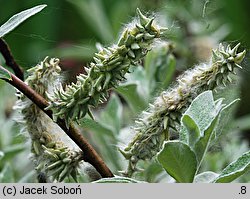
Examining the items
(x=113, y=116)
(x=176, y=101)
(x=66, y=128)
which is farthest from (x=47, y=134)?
(x=113, y=116)

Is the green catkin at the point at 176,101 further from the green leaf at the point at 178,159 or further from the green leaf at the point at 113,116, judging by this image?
the green leaf at the point at 113,116

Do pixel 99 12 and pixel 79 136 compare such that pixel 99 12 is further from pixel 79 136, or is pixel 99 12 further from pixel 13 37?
pixel 79 136

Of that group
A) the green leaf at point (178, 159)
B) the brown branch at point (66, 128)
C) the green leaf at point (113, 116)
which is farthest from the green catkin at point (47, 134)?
the green leaf at point (113, 116)

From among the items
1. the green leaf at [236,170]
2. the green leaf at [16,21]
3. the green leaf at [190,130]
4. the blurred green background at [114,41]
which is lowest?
the green leaf at [236,170]

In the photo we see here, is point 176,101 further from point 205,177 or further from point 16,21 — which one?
point 16,21

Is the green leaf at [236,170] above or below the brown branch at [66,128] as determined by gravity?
below

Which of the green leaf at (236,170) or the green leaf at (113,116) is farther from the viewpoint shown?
the green leaf at (113,116)

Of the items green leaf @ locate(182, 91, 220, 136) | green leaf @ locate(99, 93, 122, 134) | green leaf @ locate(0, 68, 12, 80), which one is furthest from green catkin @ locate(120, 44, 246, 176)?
green leaf @ locate(99, 93, 122, 134)
